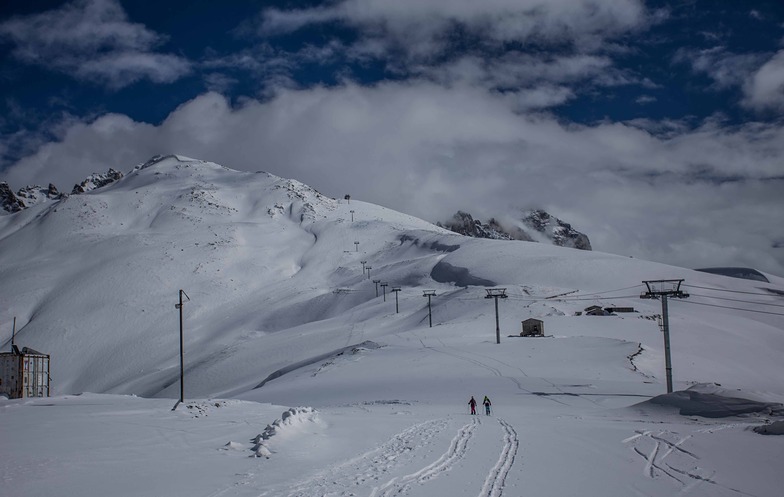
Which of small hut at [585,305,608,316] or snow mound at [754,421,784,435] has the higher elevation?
small hut at [585,305,608,316]

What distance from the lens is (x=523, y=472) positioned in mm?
14156

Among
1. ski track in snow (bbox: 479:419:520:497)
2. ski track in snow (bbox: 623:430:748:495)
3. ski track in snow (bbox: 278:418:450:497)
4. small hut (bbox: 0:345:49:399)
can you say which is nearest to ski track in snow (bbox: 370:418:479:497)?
ski track in snow (bbox: 278:418:450:497)

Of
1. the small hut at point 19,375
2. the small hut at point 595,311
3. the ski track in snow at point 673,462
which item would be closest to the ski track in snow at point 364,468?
the ski track in snow at point 673,462

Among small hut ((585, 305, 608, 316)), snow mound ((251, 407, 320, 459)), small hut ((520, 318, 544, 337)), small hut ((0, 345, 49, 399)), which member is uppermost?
small hut ((585, 305, 608, 316))

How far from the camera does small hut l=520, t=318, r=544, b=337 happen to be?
6306cm

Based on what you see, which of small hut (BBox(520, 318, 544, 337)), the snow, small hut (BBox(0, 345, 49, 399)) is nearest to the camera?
the snow

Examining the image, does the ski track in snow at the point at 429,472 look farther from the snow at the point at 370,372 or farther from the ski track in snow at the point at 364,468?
the ski track in snow at the point at 364,468

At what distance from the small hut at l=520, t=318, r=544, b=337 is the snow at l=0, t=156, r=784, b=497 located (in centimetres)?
162

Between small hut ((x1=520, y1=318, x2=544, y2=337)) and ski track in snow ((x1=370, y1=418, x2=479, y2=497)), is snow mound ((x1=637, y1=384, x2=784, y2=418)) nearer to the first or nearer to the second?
ski track in snow ((x1=370, y1=418, x2=479, y2=497))

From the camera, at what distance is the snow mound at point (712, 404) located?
84.2ft


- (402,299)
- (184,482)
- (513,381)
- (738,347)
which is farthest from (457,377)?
(402,299)

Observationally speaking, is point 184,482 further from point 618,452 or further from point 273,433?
point 618,452

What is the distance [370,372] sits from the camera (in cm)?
4741

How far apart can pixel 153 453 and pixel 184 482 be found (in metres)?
4.17
